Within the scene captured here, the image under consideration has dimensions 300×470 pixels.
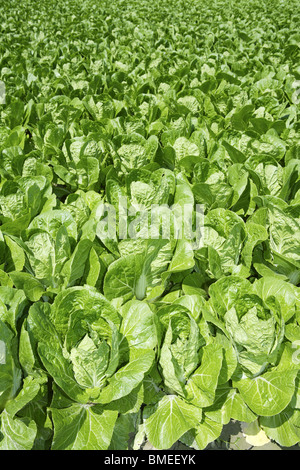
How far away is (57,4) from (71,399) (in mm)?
12209

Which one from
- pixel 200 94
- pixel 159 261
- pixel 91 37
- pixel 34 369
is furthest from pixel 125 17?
pixel 34 369

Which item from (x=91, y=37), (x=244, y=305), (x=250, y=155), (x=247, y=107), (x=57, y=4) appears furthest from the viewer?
(x=57, y=4)

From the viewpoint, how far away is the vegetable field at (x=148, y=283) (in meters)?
1.77

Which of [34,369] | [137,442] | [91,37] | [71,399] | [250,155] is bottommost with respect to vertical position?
[137,442]

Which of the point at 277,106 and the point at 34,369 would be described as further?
the point at 277,106

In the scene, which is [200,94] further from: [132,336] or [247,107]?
[132,336]

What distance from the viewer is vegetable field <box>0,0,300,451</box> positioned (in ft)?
5.80

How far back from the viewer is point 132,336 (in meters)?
1.87

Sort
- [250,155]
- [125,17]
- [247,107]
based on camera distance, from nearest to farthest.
Result: [250,155] → [247,107] → [125,17]

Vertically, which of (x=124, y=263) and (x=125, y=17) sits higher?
(x=125, y=17)

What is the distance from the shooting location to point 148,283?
2260 millimetres

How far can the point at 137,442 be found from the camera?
6.51 feet

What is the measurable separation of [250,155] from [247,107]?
2.47 ft

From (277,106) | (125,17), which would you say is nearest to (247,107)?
(277,106)
